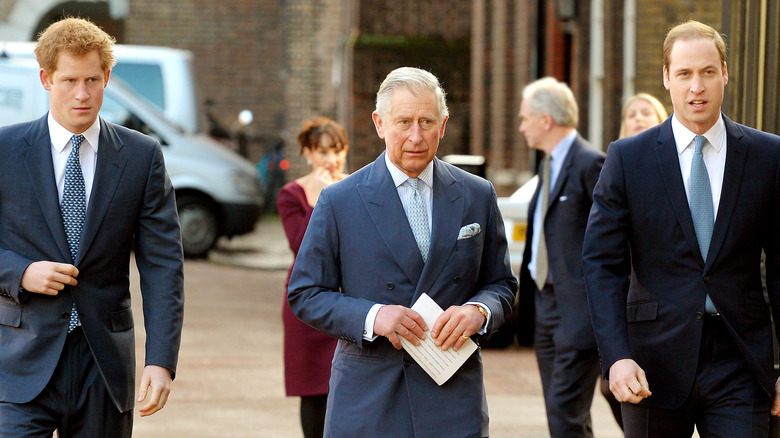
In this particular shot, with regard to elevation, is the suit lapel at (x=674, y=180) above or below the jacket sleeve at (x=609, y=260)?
above

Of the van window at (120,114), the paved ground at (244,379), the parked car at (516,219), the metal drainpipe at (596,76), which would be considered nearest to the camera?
the paved ground at (244,379)

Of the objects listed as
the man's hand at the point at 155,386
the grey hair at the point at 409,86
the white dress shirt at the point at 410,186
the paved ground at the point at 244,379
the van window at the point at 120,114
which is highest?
the grey hair at the point at 409,86

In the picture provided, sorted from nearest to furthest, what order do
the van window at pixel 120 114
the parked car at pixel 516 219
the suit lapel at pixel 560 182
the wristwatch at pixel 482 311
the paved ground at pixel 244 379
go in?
1. the wristwatch at pixel 482 311
2. the suit lapel at pixel 560 182
3. the paved ground at pixel 244 379
4. the parked car at pixel 516 219
5. the van window at pixel 120 114

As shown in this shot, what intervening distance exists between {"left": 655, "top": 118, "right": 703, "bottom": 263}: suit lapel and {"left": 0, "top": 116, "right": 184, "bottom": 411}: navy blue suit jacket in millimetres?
1527

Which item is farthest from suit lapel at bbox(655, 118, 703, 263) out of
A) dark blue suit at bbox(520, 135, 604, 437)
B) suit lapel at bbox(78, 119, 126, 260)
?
dark blue suit at bbox(520, 135, 604, 437)

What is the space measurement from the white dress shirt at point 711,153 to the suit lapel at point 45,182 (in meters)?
1.87

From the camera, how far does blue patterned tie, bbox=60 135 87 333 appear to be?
147 inches

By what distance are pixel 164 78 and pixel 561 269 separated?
12.1 m

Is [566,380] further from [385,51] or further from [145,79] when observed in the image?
[145,79]

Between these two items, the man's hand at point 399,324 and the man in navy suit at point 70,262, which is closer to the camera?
the man's hand at point 399,324

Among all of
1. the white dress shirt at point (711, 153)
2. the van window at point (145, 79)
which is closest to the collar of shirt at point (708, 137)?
the white dress shirt at point (711, 153)

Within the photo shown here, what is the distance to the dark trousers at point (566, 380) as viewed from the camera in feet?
19.1

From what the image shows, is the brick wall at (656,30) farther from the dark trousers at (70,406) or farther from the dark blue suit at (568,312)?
the dark trousers at (70,406)

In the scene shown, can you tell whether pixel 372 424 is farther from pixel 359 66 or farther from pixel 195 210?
pixel 359 66
